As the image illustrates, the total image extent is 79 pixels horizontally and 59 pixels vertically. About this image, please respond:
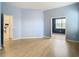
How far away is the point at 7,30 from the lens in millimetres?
5559

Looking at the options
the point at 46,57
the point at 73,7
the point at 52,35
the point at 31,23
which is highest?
the point at 73,7

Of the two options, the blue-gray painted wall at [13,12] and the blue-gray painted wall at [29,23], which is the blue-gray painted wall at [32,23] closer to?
the blue-gray painted wall at [29,23]

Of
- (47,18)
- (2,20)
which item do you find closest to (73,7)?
(47,18)

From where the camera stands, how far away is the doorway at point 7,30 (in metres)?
5.37

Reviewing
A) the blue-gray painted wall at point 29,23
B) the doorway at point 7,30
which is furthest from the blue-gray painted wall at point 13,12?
the doorway at point 7,30

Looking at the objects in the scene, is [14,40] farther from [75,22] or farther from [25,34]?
[75,22]

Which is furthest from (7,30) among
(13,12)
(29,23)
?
(29,23)

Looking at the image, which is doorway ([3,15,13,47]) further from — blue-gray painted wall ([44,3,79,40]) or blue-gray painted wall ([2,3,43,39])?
blue-gray painted wall ([44,3,79,40])

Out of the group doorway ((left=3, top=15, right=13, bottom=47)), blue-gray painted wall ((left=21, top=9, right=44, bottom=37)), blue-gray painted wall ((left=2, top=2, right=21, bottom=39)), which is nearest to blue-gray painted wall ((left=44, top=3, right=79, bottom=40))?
blue-gray painted wall ((left=21, top=9, right=44, bottom=37))

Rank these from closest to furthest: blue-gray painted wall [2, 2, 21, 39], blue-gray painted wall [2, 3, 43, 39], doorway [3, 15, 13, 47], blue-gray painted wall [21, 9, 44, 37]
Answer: blue-gray painted wall [2, 2, 21, 39]
doorway [3, 15, 13, 47]
blue-gray painted wall [2, 3, 43, 39]
blue-gray painted wall [21, 9, 44, 37]

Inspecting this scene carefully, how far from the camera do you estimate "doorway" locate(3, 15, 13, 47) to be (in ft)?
17.6

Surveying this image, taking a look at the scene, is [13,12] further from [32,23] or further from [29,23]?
[32,23]

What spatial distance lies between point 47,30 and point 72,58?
368 centimetres

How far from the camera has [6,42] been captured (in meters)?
5.60
